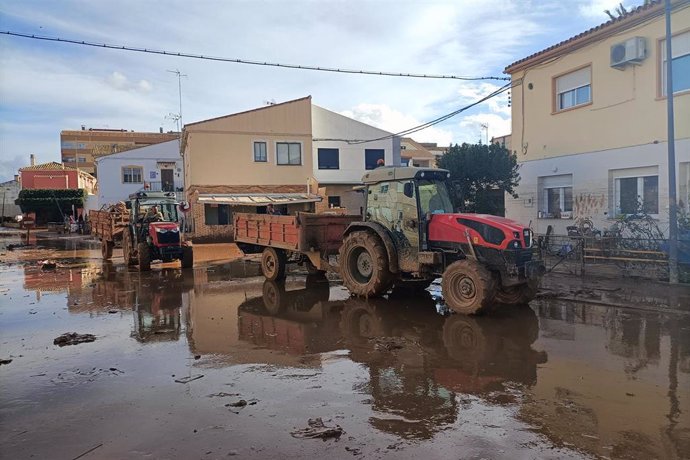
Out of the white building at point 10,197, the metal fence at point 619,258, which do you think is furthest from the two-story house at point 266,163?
the white building at point 10,197

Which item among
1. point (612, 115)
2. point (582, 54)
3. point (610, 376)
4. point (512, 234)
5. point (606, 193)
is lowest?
point (610, 376)

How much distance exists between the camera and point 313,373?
562cm

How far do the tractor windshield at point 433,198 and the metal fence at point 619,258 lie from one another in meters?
2.62

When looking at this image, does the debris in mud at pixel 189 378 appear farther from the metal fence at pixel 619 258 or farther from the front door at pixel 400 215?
the metal fence at pixel 619 258

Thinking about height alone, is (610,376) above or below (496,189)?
below

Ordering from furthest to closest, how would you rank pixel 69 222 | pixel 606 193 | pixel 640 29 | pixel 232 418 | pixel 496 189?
pixel 69 222 < pixel 496 189 < pixel 606 193 < pixel 640 29 < pixel 232 418

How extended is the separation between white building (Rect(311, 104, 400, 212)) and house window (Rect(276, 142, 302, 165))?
135 centimetres

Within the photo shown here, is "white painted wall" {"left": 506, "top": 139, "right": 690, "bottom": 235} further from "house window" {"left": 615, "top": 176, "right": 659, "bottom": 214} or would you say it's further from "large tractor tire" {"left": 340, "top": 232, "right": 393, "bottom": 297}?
"large tractor tire" {"left": 340, "top": 232, "right": 393, "bottom": 297}

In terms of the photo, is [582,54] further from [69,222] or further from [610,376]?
[69,222]

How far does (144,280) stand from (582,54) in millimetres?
14113

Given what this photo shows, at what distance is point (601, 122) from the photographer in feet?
46.7

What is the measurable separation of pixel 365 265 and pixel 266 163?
19.9 m

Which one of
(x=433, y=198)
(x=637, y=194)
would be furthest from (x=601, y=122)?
(x=433, y=198)

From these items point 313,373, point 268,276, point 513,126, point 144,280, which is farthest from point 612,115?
point 144,280
